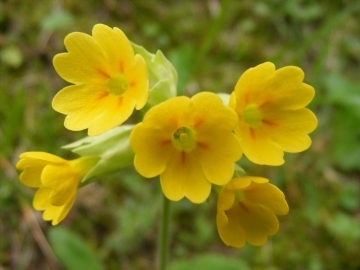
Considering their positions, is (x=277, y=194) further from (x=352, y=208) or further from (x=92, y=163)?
(x=352, y=208)

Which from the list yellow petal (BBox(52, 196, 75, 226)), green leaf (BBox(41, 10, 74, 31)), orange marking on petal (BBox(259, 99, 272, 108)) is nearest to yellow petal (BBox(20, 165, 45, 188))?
yellow petal (BBox(52, 196, 75, 226))

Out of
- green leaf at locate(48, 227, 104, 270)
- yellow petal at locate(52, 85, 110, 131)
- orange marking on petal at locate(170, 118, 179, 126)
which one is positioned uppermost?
yellow petal at locate(52, 85, 110, 131)

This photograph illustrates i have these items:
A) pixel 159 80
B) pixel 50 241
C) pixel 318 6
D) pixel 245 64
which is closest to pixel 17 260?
pixel 50 241

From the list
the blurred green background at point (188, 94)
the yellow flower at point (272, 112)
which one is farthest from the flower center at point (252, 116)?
the blurred green background at point (188, 94)

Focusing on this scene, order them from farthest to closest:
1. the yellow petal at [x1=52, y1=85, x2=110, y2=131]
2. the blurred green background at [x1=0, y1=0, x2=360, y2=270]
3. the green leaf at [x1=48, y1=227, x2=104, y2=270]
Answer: the blurred green background at [x1=0, y1=0, x2=360, y2=270]
the green leaf at [x1=48, y1=227, x2=104, y2=270]
the yellow petal at [x1=52, y1=85, x2=110, y2=131]

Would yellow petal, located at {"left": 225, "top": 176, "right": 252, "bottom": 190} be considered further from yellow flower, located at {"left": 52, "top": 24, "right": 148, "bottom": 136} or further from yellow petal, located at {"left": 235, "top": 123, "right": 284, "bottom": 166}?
yellow flower, located at {"left": 52, "top": 24, "right": 148, "bottom": 136}

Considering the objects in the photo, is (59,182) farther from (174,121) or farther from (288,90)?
(288,90)
